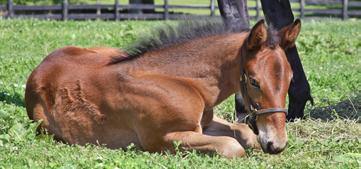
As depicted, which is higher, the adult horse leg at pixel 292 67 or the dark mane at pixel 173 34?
the dark mane at pixel 173 34

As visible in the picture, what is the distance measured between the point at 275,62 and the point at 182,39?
100 centimetres

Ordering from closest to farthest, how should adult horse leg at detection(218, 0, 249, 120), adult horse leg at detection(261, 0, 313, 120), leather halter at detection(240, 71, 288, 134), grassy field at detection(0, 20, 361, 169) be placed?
grassy field at detection(0, 20, 361, 169), leather halter at detection(240, 71, 288, 134), adult horse leg at detection(218, 0, 249, 120), adult horse leg at detection(261, 0, 313, 120)

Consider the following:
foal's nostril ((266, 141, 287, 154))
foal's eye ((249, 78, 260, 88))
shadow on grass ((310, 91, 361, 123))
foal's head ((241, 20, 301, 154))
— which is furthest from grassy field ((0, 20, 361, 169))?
foal's eye ((249, 78, 260, 88))

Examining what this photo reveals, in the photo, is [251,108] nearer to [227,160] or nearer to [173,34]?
[227,160]

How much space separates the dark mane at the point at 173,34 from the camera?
6.50 meters

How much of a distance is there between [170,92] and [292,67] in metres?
2.01

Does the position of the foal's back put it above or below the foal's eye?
below

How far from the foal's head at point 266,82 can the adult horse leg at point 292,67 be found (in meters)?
1.81

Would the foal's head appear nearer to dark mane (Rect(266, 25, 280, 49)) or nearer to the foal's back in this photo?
dark mane (Rect(266, 25, 280, 49))

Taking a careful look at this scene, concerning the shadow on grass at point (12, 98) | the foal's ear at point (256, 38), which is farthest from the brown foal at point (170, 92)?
the shadow on grass at point (12, 98)

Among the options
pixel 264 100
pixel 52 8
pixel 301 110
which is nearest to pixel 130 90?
pixel 264 100

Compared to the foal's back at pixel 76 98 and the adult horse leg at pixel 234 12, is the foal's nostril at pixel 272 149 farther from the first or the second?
the adult horse leg at pixel 234 12

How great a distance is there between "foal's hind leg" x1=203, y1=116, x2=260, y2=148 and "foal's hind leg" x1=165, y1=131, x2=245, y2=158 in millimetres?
415

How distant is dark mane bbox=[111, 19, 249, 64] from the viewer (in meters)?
6.50
